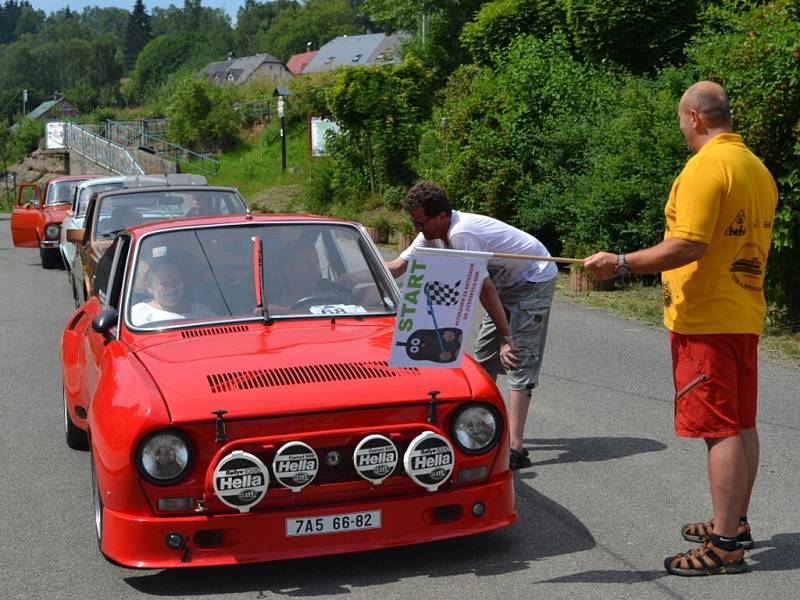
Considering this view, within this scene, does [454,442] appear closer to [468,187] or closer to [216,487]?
[216,487]

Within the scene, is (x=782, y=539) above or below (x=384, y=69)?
below

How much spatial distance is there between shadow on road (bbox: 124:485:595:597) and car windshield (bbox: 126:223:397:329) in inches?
53.9

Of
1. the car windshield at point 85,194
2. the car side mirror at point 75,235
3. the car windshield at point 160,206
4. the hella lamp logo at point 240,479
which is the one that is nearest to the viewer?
the hella lamp logo at point 240,479

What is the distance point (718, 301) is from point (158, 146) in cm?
5626

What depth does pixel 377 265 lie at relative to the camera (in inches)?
250

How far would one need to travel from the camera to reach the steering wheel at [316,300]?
239 inches

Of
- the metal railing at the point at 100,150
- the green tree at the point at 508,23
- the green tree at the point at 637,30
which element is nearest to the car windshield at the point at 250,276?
the green tree at the point at 637,30

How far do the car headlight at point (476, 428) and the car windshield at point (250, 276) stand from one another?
1.24 meters

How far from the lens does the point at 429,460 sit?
4.84 metres

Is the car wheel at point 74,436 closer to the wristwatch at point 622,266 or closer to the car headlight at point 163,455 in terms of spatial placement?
the car headlight at point 163,455

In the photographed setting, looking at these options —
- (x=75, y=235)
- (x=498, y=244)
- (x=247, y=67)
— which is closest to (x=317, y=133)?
(x=75, y=235)

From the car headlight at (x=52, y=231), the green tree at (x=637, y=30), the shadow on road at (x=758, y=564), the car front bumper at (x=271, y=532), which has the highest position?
the green tree at (x=637, y=30)

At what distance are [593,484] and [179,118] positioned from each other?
5501 cm

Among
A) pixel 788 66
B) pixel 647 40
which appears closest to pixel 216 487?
pixel 788 66
